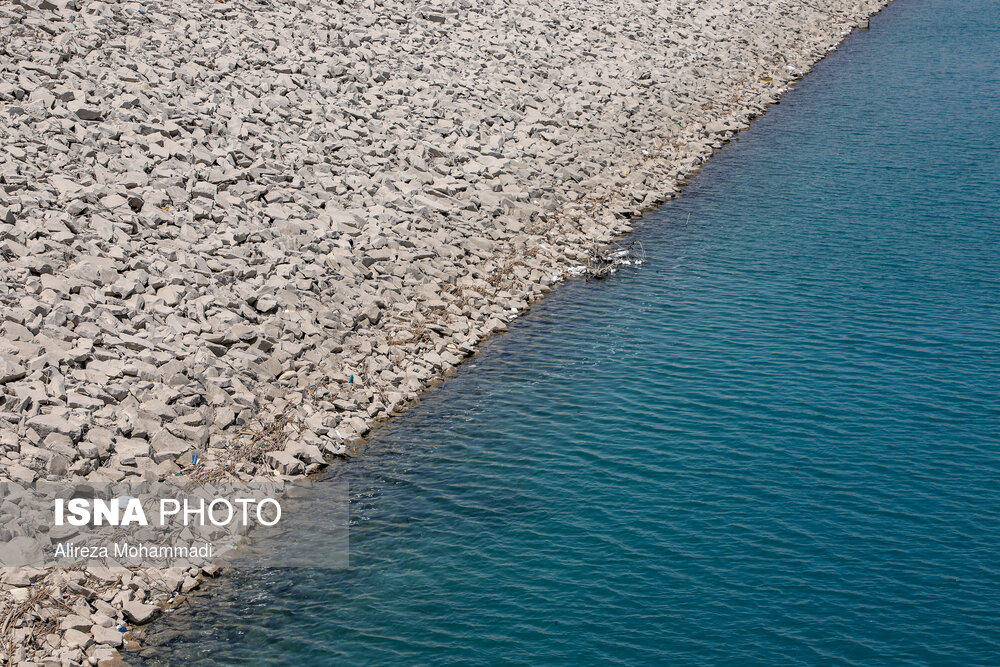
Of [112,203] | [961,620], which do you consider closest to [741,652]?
[961,620]

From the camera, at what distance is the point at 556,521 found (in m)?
20.8

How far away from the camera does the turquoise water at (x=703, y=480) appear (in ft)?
57.9

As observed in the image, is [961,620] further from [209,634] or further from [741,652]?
[209,634]

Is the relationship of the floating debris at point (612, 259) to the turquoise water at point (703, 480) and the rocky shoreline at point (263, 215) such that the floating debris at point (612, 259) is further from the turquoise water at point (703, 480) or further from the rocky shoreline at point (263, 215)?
the rocky shoreline at point (263, 215)

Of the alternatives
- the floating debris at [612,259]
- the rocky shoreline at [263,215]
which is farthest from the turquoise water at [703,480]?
the rocky shoreline at [263,215]

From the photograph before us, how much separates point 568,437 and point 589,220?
14.3 m

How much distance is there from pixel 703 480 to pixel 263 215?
14.8 m

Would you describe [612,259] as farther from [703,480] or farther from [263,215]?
[703,480]

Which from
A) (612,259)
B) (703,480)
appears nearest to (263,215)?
(612,259)

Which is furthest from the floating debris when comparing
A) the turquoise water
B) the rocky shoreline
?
the rocky shoreline

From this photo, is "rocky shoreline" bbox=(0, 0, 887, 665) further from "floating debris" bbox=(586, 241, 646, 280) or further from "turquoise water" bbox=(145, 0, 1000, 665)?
"turquoise water" bbox=(145, 0, 1000, 665)

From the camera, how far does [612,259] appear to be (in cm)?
3378

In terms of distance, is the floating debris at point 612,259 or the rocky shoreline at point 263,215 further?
the floating debris at point 612,259

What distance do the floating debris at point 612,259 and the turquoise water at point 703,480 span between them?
21.4 inches
